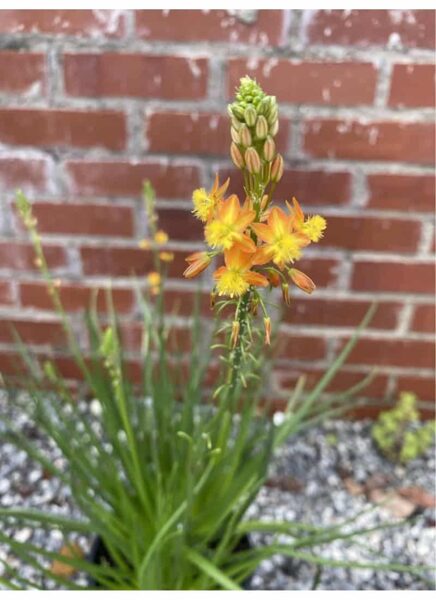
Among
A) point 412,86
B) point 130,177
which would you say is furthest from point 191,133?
point 412,86

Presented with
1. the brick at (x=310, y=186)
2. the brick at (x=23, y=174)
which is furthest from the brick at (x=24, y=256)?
the brick at (x=310, y=186)

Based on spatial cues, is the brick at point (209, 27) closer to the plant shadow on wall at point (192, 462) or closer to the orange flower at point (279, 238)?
the plant shadow on wall at point (192, 462)

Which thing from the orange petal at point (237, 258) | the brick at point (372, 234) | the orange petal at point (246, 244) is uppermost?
the orange petal at point (246, 244)

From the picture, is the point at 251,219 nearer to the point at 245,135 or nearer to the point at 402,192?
the point at 245,135

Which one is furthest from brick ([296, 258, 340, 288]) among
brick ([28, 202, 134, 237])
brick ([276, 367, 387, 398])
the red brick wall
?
brick ([28, 202, 134, 237])

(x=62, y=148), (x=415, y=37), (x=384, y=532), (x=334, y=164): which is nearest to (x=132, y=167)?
(x=62, y=148)

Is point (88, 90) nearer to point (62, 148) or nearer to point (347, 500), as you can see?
point (62, 148)
